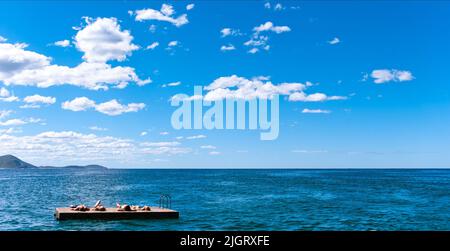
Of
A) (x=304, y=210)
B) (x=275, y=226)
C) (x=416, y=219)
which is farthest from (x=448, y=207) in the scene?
(x=275, y=226)

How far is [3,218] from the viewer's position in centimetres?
5025
